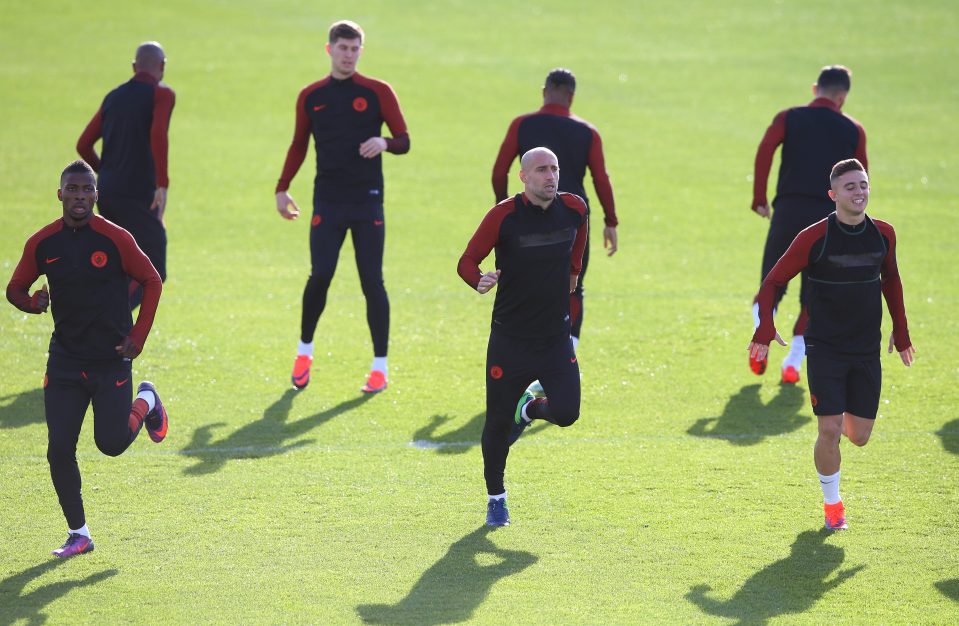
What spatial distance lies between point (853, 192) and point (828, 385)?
44.6 inches

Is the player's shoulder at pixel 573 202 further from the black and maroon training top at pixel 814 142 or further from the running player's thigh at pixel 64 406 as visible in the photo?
the black and maroon training top at pixel 814 142

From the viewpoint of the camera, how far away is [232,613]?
6727mm

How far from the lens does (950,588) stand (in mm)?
7035

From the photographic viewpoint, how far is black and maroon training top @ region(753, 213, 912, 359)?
7.58 meters

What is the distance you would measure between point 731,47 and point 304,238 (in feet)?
48.6

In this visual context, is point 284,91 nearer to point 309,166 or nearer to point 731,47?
point 309,166

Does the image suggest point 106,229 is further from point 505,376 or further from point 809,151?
point 809,151

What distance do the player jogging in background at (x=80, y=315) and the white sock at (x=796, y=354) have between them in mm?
5706

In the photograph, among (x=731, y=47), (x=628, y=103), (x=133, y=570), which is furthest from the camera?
(x=731, y=47)

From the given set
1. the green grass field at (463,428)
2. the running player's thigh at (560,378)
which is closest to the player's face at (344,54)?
the green grass field at (463,428)

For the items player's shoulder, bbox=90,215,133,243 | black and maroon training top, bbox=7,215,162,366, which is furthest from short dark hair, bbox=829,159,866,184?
player's shoulder, bbox=90,215,133,243

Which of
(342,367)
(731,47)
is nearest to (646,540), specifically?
(342,367)

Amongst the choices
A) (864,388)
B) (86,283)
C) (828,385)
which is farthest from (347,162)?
(864,388)

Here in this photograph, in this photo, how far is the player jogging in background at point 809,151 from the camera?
10.5 metres
